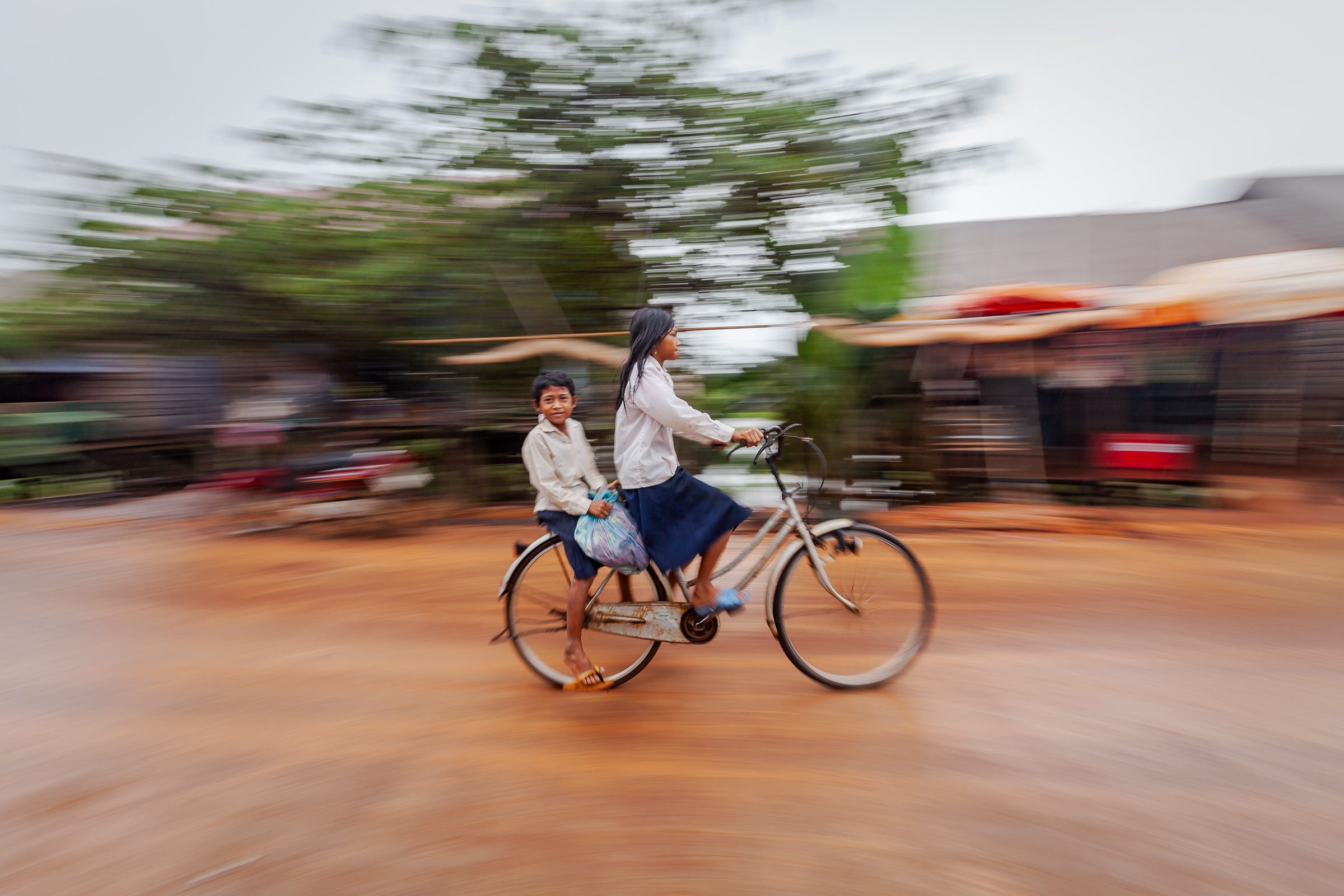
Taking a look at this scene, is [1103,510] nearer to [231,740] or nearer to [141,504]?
[231,740]

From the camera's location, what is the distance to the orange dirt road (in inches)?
94.4

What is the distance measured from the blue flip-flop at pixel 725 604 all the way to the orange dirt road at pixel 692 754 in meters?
0.37

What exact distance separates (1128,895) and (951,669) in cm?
165

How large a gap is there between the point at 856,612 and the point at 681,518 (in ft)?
2.84

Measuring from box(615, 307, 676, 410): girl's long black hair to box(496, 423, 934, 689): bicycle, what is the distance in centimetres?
53

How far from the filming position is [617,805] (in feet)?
8.99

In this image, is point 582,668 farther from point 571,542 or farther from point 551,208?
point 551,208

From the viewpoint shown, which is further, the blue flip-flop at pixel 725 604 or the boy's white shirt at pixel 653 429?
the blue flip-flop at pixel 725 604

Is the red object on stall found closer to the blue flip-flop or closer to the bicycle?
the bicycle

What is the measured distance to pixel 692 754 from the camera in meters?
3.08

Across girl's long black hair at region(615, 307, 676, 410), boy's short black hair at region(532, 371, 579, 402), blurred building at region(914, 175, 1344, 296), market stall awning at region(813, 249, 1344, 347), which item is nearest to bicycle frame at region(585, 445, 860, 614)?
girl's long black hair at region(615, 307, 676, 410)

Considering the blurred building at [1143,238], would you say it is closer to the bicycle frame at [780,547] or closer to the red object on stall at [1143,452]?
the red object on stall at [1143,452]

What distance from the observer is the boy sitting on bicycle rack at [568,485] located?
3.52 metres

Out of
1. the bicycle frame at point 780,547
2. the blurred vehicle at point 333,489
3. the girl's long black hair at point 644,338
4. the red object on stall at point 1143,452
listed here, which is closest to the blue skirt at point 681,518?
the bicycle frame at point 780,547
